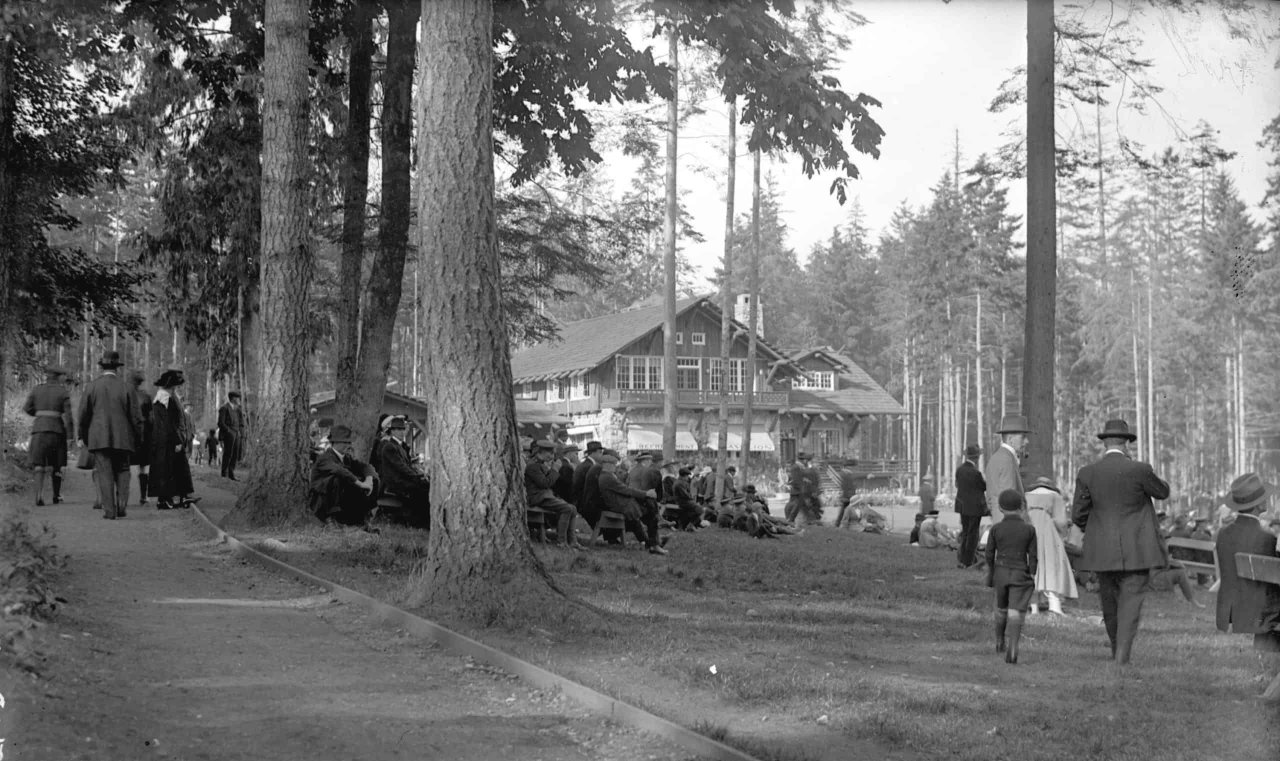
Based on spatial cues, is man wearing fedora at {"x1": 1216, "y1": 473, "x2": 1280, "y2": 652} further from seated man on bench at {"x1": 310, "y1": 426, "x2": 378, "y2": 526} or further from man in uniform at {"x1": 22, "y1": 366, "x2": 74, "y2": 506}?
man in uniform at {"x1": 22, "y1": 366, "x2": 74, "y2": 506}

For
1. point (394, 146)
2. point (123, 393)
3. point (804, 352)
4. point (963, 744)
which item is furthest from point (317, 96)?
point (804, 352)

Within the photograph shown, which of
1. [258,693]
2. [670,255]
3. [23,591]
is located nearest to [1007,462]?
[258,693]

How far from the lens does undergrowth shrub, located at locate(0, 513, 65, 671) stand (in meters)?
5.65

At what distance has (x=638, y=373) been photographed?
5691 centimetres

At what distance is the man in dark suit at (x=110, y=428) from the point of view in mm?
14156

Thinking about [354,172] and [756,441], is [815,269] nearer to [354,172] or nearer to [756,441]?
[756,441]

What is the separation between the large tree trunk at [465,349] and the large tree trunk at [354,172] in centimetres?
772

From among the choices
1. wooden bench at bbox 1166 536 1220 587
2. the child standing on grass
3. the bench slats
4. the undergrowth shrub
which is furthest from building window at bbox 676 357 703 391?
the bench slats

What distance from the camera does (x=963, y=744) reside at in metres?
6.12

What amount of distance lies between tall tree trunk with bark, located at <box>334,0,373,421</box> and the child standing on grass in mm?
9964

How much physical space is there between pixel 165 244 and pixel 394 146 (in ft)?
50.4

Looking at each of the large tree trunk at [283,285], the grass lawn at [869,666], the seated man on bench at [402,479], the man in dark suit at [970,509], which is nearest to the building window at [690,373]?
the man in dark suit at [970,509]

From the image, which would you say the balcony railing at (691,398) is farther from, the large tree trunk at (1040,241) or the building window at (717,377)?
the large tree trunk at (1040,241)

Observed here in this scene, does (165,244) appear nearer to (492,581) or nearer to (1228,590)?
(492,581)
